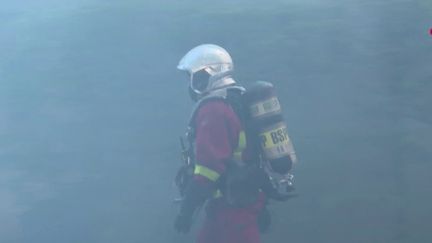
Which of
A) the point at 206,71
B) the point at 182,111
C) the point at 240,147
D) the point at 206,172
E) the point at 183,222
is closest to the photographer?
the point at 206,172

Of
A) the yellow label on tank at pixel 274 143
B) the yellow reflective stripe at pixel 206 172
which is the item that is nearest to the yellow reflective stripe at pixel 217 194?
the yellow reflective stripe at pixel 206 172

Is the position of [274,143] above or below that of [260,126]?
below

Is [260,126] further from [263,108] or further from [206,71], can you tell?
[206,71]

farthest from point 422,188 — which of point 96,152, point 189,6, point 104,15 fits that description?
point 104,15

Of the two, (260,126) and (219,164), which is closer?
(219,164)

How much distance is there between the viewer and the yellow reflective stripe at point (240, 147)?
5.36 meters

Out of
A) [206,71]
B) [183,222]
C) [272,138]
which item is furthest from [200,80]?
[183,222]

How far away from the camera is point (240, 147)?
538 centimetres

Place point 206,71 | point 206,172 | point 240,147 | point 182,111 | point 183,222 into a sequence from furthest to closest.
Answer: point 182,111, point 206,71, point 240,147, point 183,222, point 206,172

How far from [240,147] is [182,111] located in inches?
131

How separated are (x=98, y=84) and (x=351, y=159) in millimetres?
3559

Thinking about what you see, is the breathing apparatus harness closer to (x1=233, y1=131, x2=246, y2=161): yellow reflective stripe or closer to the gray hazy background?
(x1=233, y1=131, x2=246, y2=161): yellow reflective stripe

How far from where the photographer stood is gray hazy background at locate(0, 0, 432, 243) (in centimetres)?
744

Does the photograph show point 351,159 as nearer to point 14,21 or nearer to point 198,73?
point 198,73
